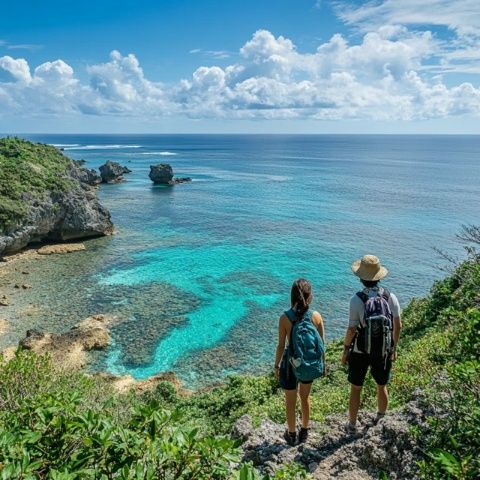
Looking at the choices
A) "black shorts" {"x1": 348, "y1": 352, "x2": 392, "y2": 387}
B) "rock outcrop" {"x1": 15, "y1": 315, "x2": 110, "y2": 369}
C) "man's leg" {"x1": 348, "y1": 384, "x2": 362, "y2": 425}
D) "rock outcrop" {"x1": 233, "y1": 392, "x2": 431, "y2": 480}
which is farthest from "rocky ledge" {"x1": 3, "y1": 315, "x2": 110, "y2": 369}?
"black shorts" {"x1": 348, "y1": 352, "x2": 392, "y2": 387}

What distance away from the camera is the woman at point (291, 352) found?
276 inches

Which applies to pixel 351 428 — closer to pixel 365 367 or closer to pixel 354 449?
pixel 354 449

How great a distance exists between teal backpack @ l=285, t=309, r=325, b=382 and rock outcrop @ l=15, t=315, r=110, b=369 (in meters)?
19.3

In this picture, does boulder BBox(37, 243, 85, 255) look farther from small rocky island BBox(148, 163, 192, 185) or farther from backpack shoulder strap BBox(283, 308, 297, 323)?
small rocky island BBox(148, 163, 192, 185)

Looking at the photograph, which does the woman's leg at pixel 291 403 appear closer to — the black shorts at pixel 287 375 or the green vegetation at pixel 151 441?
the black shorts at pixel 287 375

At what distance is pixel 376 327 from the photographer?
709 cm

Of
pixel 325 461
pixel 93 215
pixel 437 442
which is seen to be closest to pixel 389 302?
pixel 437 442

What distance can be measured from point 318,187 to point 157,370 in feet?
231

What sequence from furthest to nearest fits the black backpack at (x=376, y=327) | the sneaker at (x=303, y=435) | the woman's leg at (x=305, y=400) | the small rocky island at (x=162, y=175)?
the small rocky island at (x=162, y=175)
the sneaker at (x=303, y=435)
the woman's leg at (x=305, y=400)
the black backpack at (x=376, y=327)

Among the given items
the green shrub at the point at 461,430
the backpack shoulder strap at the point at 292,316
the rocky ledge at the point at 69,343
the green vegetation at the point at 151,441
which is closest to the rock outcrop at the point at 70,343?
the rocky ledge at the point at 69,343

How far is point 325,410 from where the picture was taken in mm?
10047

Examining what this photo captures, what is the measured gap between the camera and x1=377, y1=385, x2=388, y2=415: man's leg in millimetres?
7707

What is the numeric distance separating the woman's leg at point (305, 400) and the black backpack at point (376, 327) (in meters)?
1.20

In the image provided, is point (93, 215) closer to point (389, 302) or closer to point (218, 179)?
point (389, 302)
